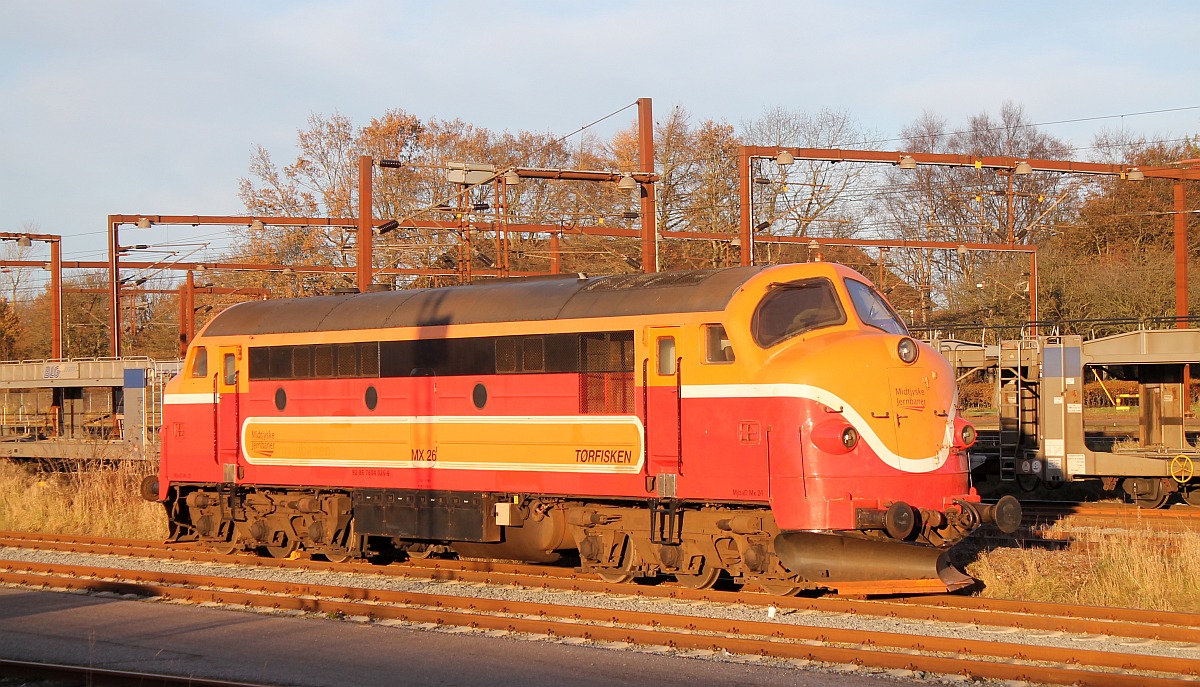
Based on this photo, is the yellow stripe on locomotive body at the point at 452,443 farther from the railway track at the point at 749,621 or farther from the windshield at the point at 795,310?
the windshield at the point at 795,310

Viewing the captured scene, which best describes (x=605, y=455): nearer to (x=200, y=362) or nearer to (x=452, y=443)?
(x=452, y=443)

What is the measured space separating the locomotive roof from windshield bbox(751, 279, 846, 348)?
376mm

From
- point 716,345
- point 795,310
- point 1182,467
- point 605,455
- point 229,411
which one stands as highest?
point 795,310

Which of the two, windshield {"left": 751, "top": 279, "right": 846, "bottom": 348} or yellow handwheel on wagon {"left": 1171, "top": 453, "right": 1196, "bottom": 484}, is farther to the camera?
yellow handwheel on wagon {"left": 1171, "top": 453, "right": 1196, "bottom": 484}

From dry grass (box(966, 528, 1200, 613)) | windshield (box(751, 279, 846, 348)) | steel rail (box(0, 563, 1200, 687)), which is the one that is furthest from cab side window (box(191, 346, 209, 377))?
dry grass (box(966, 528, 1200, 613))

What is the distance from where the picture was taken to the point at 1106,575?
13.2m

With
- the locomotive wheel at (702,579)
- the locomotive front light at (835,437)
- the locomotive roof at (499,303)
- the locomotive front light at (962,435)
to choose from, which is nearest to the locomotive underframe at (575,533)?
the locomotive wheel at (702,579)

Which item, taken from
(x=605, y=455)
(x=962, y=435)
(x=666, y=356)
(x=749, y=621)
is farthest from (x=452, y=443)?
(x=962, y=435)

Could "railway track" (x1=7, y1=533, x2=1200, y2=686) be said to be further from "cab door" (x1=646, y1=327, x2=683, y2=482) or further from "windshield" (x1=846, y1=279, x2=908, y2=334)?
"windshield" (x1=846, y1=279, x2=908, y2=334)

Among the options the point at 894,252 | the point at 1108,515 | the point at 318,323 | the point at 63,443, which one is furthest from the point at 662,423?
the point at 894,252

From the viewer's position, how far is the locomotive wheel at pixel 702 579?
1322 cm

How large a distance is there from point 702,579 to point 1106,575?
15.0 feet

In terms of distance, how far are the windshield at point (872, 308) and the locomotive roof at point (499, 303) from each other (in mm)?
1181

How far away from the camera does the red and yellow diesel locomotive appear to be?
1211cm
